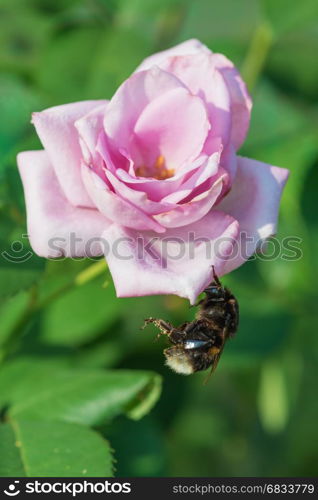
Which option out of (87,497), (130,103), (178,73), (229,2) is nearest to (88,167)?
(130,103)

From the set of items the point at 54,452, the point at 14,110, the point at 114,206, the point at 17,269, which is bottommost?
the point at 54,452

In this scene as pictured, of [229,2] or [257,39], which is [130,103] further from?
[229,2]

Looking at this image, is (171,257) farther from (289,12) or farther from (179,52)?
(289,12)

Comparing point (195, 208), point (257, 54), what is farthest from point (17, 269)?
point (257, 54)

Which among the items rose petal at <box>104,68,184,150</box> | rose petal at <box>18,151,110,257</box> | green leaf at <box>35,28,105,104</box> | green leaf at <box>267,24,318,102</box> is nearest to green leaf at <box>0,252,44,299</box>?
rose petal at <box>18,151,110,257</box>

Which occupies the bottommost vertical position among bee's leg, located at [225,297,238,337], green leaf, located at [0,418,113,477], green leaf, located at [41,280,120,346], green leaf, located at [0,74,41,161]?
green leaf, located at [41,280,120,346]

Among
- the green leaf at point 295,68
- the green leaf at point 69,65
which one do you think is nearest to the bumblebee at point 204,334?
the green leaf at point 69,65

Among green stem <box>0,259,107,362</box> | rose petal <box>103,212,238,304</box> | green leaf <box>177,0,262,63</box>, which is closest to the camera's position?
rose petal <box>103,212,238,304</box>

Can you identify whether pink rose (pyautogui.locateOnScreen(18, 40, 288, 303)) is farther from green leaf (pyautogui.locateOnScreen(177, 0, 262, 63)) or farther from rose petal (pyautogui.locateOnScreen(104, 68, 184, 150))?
green leaf (pyautogui.locateOnScreen(177, 0, 262, 63))
